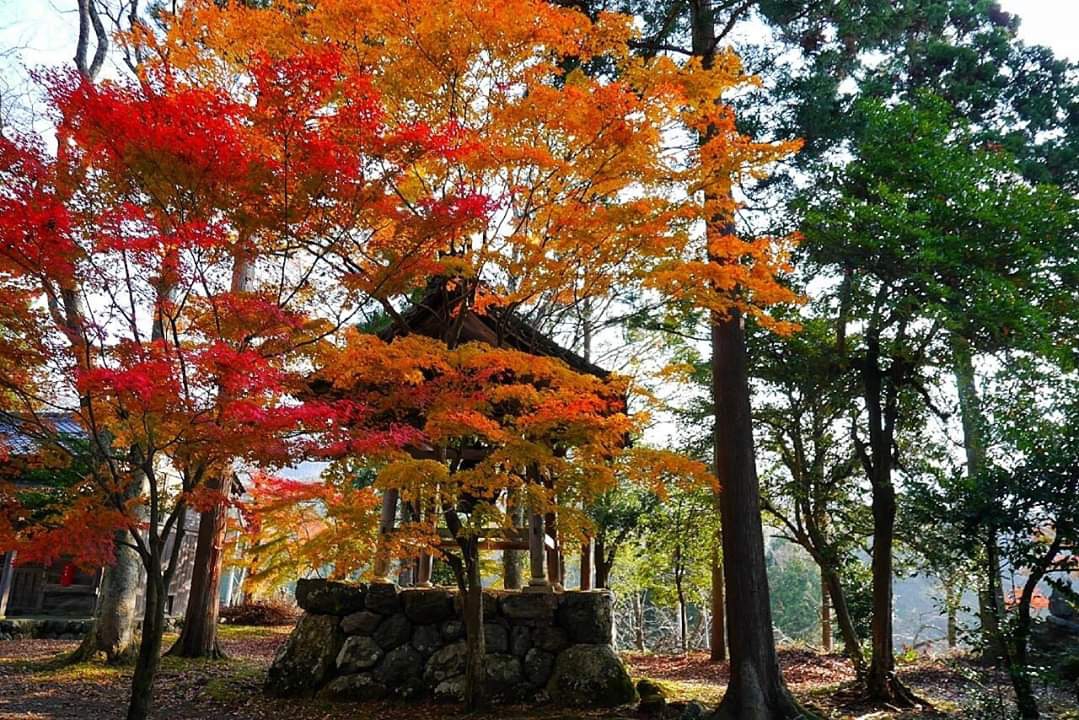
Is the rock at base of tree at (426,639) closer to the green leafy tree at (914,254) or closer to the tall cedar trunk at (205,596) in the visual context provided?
the tall cedar trunk at (205,596)

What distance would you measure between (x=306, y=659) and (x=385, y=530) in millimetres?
2053

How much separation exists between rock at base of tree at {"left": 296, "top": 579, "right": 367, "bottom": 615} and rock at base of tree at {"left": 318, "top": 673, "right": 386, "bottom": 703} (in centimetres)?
89

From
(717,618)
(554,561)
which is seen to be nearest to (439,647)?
(554,561)

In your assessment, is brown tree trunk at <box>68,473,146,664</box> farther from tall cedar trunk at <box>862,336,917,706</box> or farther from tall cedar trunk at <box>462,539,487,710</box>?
tall cedar trunk at <box>862,336,917,706</box>

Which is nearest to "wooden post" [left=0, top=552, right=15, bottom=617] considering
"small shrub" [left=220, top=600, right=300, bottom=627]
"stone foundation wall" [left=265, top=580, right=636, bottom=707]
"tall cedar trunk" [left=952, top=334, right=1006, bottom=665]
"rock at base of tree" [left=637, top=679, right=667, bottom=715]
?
"small shrub" [left=220, top=600, right=300, bottom=627]

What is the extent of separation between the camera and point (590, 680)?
8.32 meters

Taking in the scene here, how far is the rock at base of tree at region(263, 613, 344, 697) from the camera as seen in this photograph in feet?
28.2

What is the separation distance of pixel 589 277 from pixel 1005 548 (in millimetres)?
4609

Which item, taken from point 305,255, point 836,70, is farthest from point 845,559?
point 305,255

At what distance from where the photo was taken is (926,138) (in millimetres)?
7828

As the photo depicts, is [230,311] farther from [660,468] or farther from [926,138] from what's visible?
[926,138]

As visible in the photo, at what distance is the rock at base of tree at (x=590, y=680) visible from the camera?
8188 millimetres

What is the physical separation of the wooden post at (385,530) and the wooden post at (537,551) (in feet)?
6.03

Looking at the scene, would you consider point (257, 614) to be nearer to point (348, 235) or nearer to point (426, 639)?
point (426, 639)
